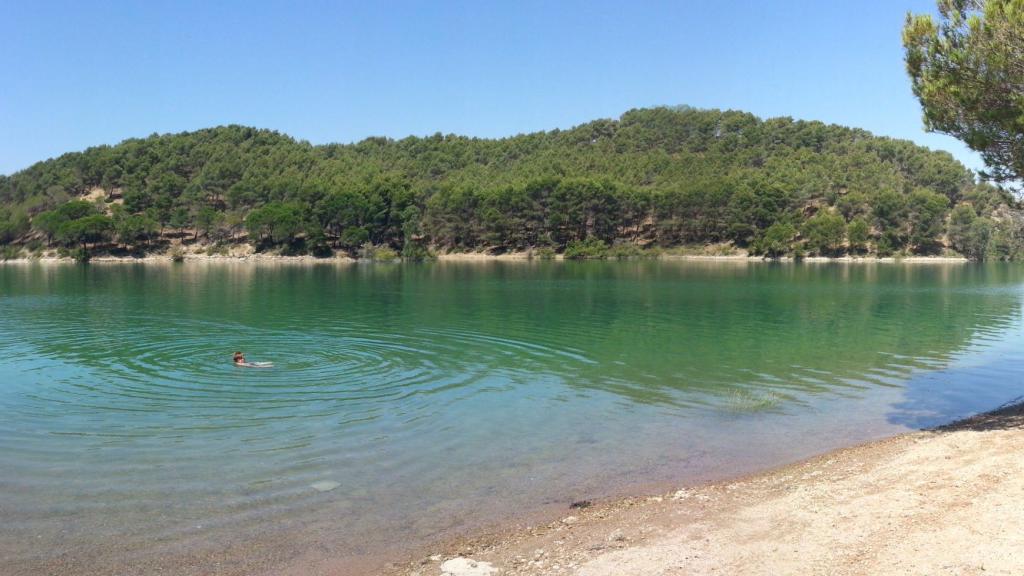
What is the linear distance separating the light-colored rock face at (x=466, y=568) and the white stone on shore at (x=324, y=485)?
3.89m

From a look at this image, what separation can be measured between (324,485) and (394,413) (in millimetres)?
5271

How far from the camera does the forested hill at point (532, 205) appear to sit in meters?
134

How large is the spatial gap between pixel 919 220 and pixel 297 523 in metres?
142

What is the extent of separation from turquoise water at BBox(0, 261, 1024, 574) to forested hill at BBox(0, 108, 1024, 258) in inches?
3967

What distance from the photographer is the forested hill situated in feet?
441

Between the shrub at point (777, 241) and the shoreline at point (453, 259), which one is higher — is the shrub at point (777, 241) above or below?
above

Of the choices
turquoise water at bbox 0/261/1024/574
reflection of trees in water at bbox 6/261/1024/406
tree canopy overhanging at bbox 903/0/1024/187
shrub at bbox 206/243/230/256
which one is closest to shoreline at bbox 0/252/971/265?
shrub at bbox 206/243/230/256

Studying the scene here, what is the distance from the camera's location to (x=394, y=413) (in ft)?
58.4

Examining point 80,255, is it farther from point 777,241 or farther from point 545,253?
point 777,241

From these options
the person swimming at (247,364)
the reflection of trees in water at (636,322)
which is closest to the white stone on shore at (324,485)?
the reflection of trees in water at (636,322)

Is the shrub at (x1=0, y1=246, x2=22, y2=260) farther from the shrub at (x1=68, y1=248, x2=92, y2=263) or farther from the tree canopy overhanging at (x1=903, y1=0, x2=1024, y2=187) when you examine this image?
the tree canopy overhanging at (x1=903, y1=0, x2=1024, y2=187)

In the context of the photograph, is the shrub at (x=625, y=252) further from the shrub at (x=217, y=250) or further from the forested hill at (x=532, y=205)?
the shrub at (x=217, y=250)

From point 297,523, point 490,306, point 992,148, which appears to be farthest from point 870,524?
point 490,306

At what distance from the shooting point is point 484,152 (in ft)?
653
